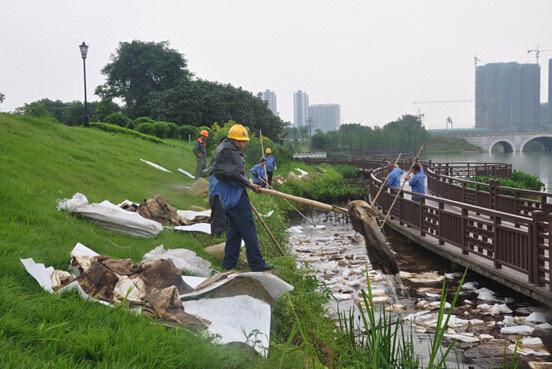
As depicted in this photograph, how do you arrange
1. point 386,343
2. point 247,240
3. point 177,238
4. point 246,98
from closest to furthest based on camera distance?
point 386,343, point 247,240, point 177,238, point 246,98

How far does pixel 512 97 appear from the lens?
5300 inches

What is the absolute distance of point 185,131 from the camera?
43.2 m

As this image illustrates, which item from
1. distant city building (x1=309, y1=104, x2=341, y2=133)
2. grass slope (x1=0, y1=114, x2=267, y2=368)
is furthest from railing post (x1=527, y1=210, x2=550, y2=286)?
distant city building (x1=309, y1=104, x2=341, y2=133)

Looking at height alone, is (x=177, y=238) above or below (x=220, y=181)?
below

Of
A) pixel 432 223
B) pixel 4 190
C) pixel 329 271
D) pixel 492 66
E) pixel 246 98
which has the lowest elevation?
pixel 329 271

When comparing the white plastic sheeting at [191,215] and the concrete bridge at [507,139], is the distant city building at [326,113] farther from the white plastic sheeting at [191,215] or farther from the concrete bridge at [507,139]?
the white plastic sheeting at [191,215]

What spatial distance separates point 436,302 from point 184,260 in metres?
4.44

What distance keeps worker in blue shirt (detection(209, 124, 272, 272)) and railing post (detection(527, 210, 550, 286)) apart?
378 centimetres

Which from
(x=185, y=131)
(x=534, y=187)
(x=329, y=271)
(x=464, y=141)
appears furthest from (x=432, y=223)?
(x=464, y=141)

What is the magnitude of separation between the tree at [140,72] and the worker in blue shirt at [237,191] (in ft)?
184

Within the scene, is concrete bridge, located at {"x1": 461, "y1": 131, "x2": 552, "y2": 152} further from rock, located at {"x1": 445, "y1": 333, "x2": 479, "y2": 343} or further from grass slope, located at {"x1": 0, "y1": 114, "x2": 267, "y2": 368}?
rock, located at {"x1": 445, "y1": 333, "x2": 479, "y2": 343}

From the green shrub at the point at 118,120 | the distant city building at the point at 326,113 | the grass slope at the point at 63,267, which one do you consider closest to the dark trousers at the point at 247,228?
the grass slope at the point at 63,267

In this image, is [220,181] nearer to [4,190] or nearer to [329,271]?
[4,190]

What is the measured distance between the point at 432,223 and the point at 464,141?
279 ft
